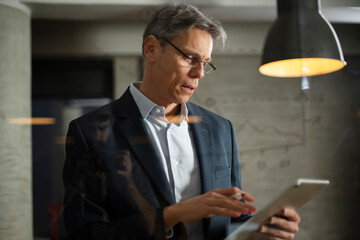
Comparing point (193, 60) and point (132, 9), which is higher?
point (132, 9)

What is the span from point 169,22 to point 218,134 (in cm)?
34

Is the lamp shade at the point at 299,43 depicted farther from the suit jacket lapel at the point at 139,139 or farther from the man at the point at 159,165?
the suit jacket lapel at the point at 139,139

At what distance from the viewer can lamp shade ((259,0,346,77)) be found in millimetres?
953

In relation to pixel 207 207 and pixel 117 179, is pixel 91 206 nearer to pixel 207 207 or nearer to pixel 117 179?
pixel 117 179

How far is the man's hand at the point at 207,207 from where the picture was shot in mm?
826

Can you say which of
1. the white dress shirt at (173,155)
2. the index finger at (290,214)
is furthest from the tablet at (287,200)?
the white dress shirt at (173,155)

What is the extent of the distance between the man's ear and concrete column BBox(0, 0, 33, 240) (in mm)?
304

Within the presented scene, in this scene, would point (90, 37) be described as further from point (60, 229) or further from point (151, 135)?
point (60, 229)

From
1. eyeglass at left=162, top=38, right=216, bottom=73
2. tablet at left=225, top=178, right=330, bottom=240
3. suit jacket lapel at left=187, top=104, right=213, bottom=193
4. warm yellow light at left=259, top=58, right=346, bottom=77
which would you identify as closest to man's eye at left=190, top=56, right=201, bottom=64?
eyeglass at left=162, top=38, right=216, bottom=73

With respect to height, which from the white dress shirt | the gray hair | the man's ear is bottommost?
the white dress shirt

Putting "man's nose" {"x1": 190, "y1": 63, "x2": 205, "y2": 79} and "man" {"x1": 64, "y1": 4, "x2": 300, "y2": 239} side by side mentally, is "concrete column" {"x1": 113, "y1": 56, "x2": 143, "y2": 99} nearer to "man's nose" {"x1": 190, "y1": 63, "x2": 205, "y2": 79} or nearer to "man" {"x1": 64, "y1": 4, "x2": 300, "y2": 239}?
"man" {"x1": 64, "y1": 4, "x2": 300, "y2": 239}

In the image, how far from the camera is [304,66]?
1.00m

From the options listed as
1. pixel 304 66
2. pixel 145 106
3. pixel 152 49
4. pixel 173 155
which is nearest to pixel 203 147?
pixel 173 155

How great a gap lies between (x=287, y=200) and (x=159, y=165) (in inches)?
13.4
